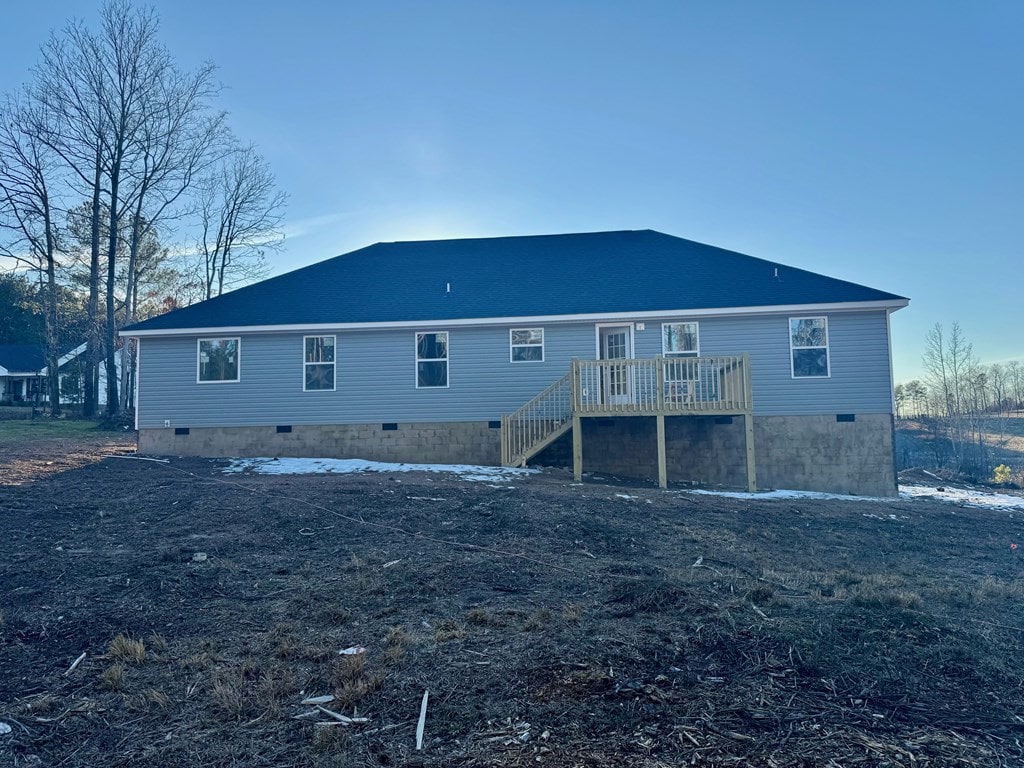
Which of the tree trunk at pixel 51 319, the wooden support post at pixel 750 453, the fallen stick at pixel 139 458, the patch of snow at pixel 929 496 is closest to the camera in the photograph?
the patch of snow at pixel 929 496

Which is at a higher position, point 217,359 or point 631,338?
point 631,338

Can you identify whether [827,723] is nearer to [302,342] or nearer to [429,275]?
[302,342]

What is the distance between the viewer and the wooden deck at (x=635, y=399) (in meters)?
12.7

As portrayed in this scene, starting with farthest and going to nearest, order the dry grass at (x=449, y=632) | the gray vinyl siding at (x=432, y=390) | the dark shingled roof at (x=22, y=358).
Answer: the dark shingled roof at (x=22, y=358) → the gray vinyl siding at (x=432, y=390) → the dry grass at (x=449, y=632)

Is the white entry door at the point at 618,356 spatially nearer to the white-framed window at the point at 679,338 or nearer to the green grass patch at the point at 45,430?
the white-framed window at the point at 679,338

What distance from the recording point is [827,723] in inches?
124

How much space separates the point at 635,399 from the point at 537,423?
2.26 metres

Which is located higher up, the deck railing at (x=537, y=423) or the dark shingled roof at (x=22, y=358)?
the dark shingled roof at (x=22, y=358)

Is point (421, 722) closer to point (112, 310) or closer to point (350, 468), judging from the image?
point (350, 468)

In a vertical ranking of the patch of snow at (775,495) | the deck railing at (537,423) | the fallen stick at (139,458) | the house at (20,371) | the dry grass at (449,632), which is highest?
the house at (20,371)

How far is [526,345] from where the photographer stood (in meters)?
15.1

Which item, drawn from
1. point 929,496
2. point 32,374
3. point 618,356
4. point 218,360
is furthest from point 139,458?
point 32,374

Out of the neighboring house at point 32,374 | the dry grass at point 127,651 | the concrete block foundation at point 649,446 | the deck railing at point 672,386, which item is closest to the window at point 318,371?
the concrete block foundation at point 649,446

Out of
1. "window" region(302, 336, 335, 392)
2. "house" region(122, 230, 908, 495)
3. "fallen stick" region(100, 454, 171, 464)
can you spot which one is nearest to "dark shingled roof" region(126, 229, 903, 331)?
"house" region(122, 230, 908, 495)
